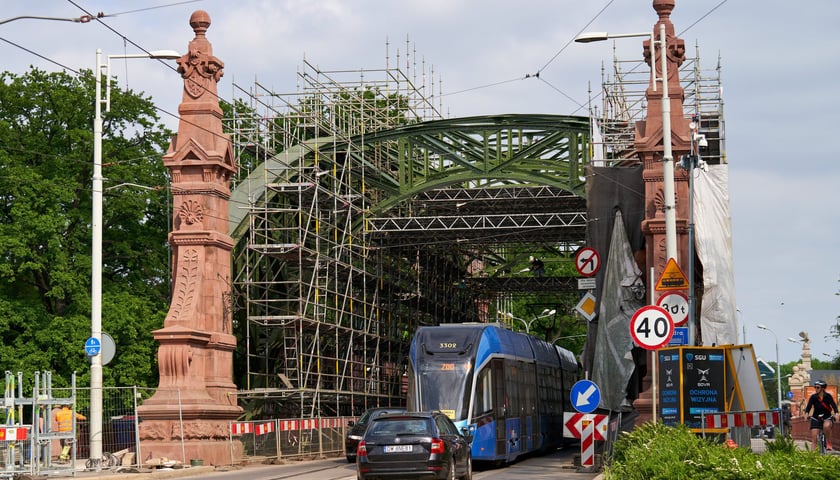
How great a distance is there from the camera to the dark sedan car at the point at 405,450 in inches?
790

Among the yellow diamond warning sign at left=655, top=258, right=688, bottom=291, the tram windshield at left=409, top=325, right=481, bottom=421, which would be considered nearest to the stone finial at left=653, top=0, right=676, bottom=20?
the tram windshield at left=409, top=325, right=481, bottom=421

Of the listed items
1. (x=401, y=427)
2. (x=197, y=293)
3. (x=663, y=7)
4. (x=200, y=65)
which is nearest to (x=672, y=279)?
(x=401, y=427)

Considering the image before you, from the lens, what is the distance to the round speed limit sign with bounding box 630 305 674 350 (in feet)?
63.8

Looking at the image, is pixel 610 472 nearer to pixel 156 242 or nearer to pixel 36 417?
pixel 36 417

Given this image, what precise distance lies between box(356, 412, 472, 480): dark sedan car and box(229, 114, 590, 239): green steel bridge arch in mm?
20861

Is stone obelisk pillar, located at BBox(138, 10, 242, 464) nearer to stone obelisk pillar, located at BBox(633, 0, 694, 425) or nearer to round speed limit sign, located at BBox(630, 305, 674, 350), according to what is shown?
stone obelisk pillar, located at BBox(633, 0, 694, 425)

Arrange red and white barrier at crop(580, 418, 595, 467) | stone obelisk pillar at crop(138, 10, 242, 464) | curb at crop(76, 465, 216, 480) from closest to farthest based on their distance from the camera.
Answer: red and white barrier at crop(580, 418, 595, 467) < curb at crop(76, 465, 216, 480) < stone obelisk pillar at crop(138, 10, 242, 464)

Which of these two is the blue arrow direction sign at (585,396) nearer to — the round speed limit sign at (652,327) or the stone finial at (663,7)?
the round speed limit sign at (652,327)

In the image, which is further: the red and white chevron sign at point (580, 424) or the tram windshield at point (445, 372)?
the tram windshield at point (445, 372)

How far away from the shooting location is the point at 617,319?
111 ft

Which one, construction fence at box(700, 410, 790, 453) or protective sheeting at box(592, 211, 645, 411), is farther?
protective sheeting at box(592, 211, 645, 411)

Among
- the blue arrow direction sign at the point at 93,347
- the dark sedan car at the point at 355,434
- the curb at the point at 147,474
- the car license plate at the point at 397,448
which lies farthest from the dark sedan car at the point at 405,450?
the dark sedan car at the point at 355,434

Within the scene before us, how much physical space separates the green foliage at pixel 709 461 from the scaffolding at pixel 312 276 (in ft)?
81.6

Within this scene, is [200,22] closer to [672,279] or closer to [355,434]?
[355,434]
